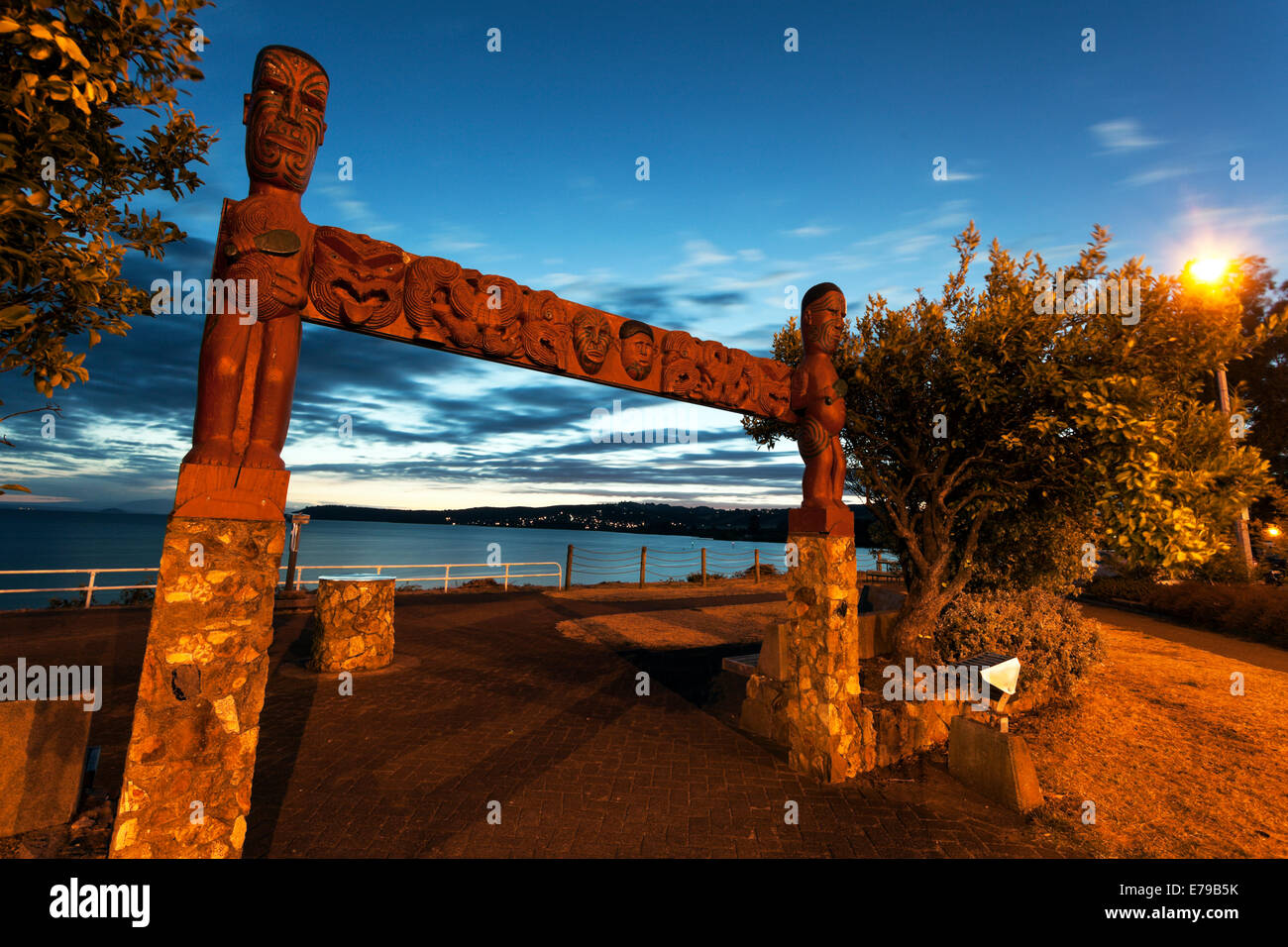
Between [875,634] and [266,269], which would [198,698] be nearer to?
[266,269]

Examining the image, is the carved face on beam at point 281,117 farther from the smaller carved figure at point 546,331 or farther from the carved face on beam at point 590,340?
the carved face on beam at point 590,340

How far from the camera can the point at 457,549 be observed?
13162 cm

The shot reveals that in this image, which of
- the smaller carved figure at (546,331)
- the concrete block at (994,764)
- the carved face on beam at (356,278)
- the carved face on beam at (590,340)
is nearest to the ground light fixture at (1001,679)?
the concrete block at (994,764)

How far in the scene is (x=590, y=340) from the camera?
4.72 metres

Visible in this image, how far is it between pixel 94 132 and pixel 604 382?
3655 millimetres

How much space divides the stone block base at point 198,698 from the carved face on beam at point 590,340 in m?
2.62

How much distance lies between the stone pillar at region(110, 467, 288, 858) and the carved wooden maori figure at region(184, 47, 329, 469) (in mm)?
277

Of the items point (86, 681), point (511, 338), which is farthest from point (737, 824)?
point (86, 681)

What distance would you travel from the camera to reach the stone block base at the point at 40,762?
379cm

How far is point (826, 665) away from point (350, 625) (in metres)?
7.06

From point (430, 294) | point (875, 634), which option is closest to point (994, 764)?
point (875, 634)

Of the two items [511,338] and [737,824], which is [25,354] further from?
[737,824]

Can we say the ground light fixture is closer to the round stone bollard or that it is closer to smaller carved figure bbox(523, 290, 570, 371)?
smaller carved figure bbox(523, 290, 570, 371)

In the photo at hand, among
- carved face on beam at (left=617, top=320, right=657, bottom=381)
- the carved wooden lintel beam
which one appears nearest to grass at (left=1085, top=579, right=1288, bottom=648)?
the carved wooden lintel beam
